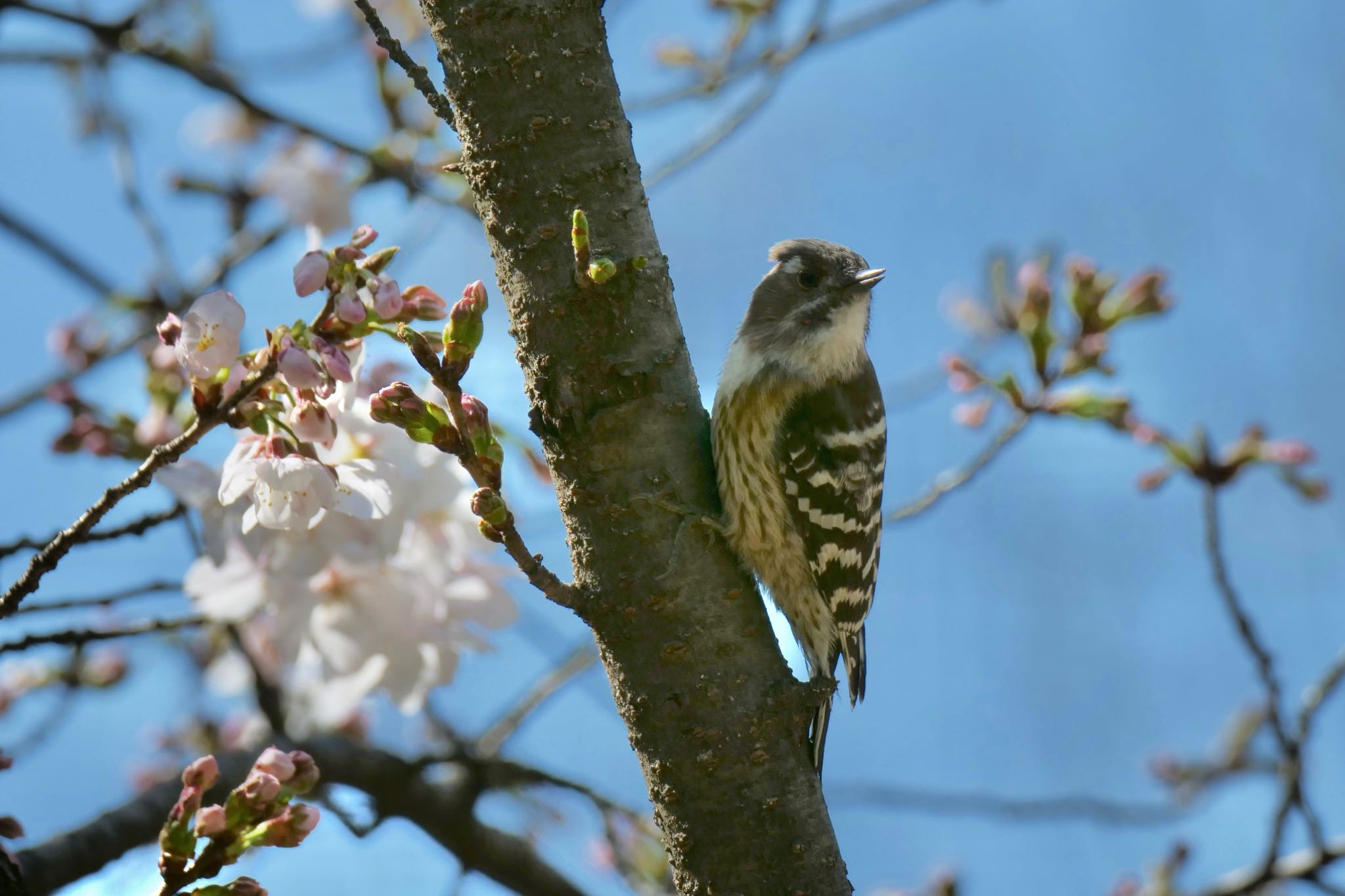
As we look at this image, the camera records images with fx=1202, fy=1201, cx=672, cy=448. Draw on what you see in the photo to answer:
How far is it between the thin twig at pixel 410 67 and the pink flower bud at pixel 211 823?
33.9 inches

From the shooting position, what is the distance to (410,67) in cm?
150

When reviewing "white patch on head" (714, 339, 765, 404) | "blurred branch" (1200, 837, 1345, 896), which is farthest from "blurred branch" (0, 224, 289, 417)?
"blurred branch" (1200, 837, 1345, 896)

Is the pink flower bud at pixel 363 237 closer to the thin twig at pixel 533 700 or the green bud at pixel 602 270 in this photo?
the green bud at pixel 602 270

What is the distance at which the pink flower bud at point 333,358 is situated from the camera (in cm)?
130

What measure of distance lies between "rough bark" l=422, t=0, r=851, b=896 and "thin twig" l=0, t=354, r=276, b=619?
344 millimetres

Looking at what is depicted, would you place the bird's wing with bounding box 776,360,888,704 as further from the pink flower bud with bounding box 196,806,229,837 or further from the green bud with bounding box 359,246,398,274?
the pink flower bud with bounding box 196,806,229,837

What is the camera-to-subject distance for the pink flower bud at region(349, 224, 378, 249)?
139 centimetres

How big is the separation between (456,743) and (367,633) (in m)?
0.84

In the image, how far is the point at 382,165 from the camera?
108 inches

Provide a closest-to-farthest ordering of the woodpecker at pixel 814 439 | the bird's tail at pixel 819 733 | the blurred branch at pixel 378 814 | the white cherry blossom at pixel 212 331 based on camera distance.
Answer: the white cherry blossom at pixel 212 331
the blurred branch at pixel 378 814
the bird's tail at pixel 819 733
the woodpecker at pixel 814 439

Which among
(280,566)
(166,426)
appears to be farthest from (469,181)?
(166,426)

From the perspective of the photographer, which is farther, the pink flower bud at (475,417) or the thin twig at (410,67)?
the thin twig at (410,67)

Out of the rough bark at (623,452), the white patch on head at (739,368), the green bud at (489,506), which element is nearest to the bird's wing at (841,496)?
the white patch on head at (739,368)

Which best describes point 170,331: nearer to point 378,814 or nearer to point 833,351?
point 378,814
